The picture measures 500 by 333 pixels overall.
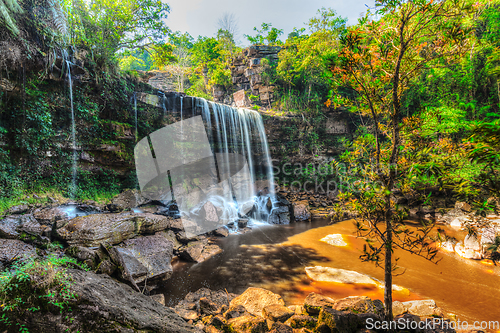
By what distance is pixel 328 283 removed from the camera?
504 centimetres

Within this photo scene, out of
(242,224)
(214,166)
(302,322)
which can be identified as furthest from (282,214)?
(302,322)

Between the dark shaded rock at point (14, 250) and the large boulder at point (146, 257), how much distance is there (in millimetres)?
1443

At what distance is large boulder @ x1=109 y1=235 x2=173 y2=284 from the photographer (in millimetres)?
4731

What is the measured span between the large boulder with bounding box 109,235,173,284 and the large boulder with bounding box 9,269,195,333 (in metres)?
1.81

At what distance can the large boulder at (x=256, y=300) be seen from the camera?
3.76m

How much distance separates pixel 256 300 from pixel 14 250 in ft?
15.9

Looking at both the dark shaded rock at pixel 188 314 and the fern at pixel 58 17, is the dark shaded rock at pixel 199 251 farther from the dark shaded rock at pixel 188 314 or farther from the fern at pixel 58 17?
the fern at pixel 58 17

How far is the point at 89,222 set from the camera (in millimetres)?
5398

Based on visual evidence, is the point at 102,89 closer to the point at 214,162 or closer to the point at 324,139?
the point at 214,162

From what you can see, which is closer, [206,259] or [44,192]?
[206,259]

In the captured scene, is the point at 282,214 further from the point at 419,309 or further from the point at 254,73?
the point at 254,73

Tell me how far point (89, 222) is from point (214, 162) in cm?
956

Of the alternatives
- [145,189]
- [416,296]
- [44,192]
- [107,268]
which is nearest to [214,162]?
[145,189]

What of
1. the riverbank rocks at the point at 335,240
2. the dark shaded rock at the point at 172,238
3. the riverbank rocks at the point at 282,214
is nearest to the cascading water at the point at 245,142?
the riverbank rocks at the point at 282,214
